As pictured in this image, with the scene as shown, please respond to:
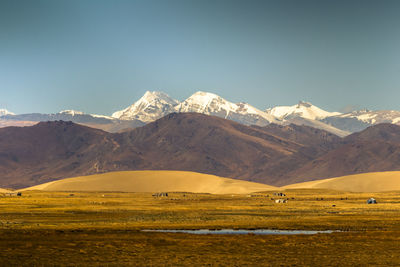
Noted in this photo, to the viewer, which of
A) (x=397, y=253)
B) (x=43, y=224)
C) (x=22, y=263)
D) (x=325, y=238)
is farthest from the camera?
(x=43, y=224)

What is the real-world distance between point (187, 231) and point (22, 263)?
107 ft

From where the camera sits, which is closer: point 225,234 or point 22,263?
point 22,263

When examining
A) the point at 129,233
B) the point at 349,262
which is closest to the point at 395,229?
the point at 349,262

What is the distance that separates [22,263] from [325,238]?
35.1 m

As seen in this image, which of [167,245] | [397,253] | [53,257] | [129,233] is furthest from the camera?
[129,233]

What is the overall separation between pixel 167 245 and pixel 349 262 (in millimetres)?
19755

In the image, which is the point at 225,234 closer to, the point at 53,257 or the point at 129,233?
the point at 129,233

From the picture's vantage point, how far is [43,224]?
8388cm

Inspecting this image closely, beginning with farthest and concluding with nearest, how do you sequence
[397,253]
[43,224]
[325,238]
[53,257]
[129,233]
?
[43,224]
[129,233]
[325,238]
[397,253]
[53,257]

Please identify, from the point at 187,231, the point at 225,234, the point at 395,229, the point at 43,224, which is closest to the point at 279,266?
the point at 225,234

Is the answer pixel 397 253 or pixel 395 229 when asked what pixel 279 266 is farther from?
pixel 395 229

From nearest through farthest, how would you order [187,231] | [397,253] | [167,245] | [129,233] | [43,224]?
[397,253] → [167,245] → [129,233] → [187,231] → [43,224]

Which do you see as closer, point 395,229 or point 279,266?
point 279,266

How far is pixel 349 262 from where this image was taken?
168 feet
